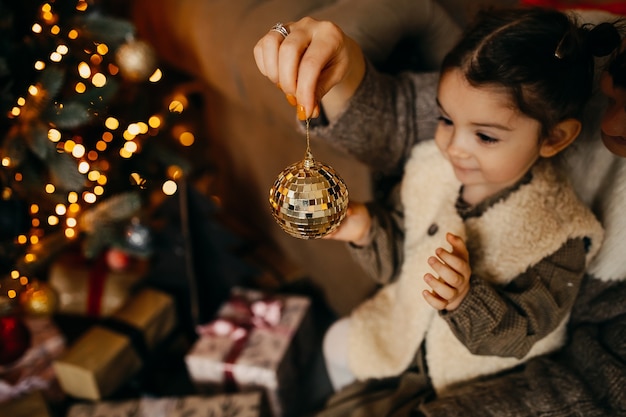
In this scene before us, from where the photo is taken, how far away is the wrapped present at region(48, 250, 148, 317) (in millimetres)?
1282

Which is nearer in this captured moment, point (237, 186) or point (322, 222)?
point (322, 222)

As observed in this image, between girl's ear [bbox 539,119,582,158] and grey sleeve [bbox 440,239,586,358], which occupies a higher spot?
girl's ear [bbox 539,119,582,158]

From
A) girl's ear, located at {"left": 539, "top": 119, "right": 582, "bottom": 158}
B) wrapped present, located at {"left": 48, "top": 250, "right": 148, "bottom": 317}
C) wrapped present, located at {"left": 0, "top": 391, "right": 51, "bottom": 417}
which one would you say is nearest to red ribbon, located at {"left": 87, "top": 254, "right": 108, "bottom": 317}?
wrapped present, located at {"left": 48, "top": 250, "right": 148, "bottom": 317}

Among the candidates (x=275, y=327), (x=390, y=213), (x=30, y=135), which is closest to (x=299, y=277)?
(x=275, y=327)

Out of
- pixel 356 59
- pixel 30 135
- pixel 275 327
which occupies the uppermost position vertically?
pixel 356 59

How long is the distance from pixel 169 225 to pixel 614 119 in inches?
38.9

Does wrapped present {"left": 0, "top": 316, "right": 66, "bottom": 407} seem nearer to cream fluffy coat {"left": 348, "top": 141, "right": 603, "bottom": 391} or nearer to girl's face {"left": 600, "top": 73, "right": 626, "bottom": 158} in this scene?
cream fluffy coat {"left": 348, "top": 141, "right": 603, "bottom": 391}

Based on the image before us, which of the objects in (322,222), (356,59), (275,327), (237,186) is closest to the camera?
(322,222)

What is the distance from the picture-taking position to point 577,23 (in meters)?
0.60

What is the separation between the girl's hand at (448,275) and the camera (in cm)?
55

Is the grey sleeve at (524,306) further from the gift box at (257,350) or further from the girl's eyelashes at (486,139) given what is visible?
the gift box at (257,350)

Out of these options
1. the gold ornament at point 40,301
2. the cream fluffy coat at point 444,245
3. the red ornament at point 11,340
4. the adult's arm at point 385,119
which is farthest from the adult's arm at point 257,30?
the red ornament at point 11,340

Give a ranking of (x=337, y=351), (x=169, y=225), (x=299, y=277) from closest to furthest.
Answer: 1. (x=337, y=351)
2. (x=169, y=225)
3. (x=299, y=277)

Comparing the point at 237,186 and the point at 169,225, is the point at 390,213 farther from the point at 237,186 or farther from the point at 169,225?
the point at 237,186
